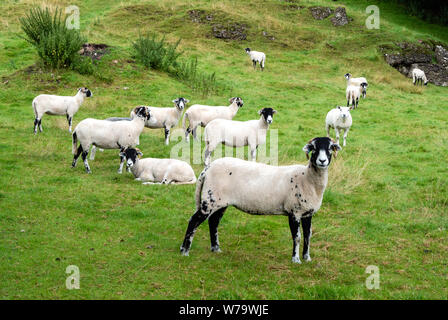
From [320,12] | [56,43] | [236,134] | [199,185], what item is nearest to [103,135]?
[236,134]

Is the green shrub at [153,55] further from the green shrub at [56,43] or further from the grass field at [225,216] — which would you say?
the green shrub at [56,43]

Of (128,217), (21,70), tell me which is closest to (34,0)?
(21,70)

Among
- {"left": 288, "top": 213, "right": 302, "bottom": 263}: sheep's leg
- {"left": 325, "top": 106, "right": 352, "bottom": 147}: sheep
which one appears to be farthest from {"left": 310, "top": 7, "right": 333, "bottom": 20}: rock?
{"left": 288, "top": 213, "right": 302, "bottom": 263}: sheep's leg

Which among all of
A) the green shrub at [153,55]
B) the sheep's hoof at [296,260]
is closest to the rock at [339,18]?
the green shrub at [153,55]

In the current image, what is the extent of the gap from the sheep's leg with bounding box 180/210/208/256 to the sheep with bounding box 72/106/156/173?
19.9 ft

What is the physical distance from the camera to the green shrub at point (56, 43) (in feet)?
76.3

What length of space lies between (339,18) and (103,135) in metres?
33.0

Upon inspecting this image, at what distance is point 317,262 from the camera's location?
311 inches

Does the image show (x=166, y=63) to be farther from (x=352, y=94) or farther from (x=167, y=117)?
(x=352, y=94)

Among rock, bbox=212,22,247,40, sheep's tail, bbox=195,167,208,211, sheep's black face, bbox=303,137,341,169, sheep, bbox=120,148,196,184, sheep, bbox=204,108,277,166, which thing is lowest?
sheep, bbox=120,148,196,184

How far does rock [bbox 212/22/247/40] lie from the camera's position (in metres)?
35.9

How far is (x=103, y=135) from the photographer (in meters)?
13.1

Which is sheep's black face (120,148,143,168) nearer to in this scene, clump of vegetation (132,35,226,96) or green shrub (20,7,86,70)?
green shrub (20,7,86,70)

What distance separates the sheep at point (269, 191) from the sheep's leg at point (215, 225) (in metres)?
0.28
